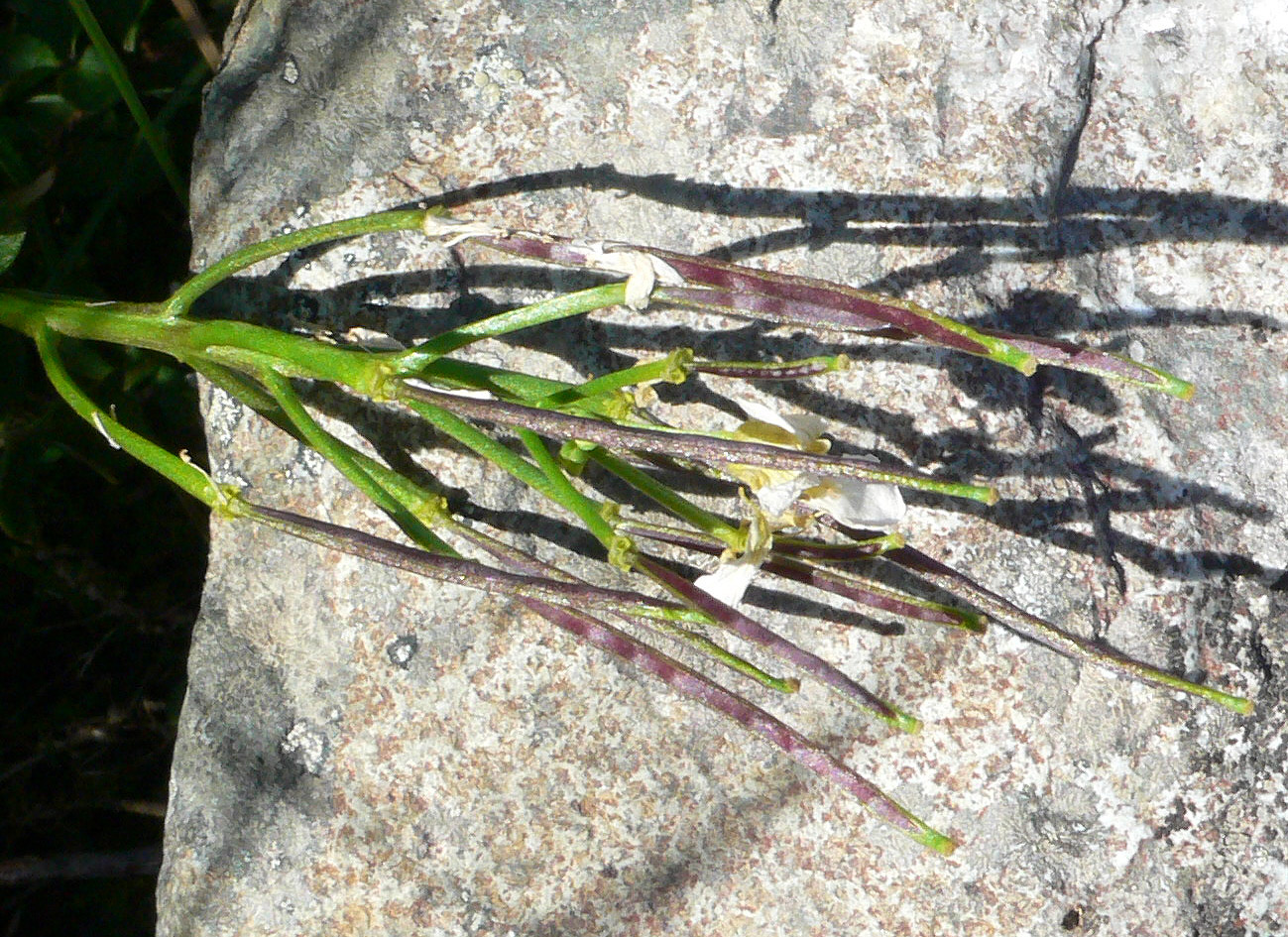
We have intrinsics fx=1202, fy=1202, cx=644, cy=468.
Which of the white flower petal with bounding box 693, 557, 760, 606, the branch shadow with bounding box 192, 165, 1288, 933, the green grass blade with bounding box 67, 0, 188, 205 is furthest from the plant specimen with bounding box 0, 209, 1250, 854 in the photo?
the green grass blade with bounding box 67, 0, 188, 205

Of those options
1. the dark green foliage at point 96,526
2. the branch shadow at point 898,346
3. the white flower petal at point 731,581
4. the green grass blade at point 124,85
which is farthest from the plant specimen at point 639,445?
the dark green foliage at point 96,526

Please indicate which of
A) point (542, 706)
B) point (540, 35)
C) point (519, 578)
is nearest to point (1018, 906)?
point (542, 706)

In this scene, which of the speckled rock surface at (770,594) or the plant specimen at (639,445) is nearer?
the plant specimen at (639,445)

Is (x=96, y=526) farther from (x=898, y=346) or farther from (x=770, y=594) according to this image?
(x=898, y=346)

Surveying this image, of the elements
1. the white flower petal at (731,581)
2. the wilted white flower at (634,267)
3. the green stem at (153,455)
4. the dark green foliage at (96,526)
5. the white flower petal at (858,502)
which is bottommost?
the dark green foliage at (96,526)

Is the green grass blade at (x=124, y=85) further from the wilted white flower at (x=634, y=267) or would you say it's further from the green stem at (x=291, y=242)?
the wilted white flower at (x=634, y=267)

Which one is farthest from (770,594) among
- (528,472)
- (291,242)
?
(291,242)

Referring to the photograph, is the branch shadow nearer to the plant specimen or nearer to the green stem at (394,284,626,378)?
the plant specimen
